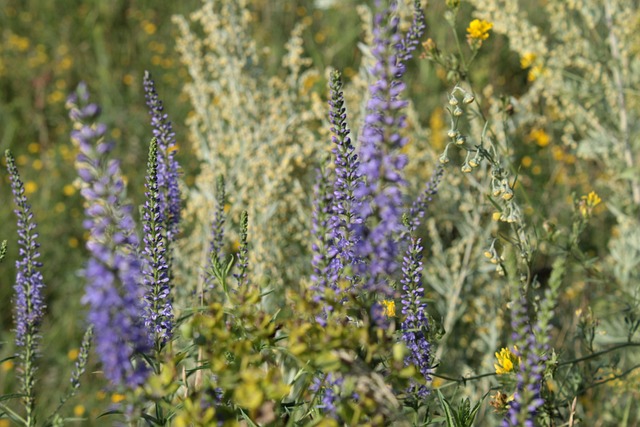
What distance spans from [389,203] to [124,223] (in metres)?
0.55

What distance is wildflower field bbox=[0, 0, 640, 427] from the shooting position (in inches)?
56.9

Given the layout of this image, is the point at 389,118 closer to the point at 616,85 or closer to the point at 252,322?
the point at 252,322

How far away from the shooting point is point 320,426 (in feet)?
4.60

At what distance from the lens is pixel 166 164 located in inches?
94.7

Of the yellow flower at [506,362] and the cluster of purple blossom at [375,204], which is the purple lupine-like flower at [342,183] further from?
the yellow flower at [506,362]

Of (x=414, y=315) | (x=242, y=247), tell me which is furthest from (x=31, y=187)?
(x=414, y=315)

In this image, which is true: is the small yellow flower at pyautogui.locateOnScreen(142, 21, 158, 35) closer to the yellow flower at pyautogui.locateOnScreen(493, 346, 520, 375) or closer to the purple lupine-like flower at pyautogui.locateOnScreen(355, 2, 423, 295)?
the yellow flower at pyautogui.locateOnScreen(493, 346, 520, 375)

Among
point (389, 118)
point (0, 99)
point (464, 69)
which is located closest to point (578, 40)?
point (464, 69)

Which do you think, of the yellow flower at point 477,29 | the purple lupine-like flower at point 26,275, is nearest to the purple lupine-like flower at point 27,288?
the purple lupine-like flower at point 26,275

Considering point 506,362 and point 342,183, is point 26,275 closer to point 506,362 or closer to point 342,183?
point 342,183

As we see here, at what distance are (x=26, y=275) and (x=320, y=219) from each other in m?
0.96

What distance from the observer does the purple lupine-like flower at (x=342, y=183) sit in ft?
5.52

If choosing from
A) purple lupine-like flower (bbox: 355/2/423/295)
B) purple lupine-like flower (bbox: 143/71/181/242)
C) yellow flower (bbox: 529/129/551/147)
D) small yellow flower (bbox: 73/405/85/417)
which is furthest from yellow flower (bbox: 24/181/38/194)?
purple lupine-like flower (bbox: 355/2/423/295)

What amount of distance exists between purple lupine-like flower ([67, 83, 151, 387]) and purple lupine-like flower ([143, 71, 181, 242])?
3.21 feet
